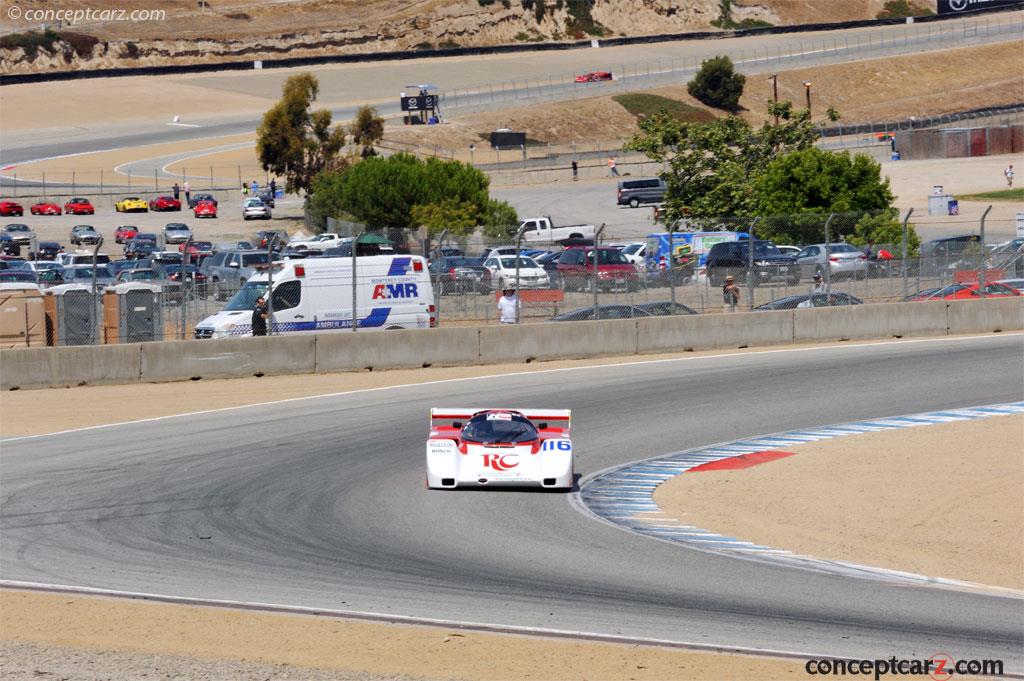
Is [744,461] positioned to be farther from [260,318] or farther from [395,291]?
[260,318]

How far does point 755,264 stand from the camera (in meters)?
31.0

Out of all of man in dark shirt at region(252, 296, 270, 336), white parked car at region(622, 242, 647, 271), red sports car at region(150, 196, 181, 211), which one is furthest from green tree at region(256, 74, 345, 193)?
man in dark shirt at region(252, 296, 270, 336)

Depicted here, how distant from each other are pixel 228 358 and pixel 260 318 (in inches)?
58.2

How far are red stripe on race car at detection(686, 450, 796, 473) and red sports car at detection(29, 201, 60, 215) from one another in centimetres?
6400

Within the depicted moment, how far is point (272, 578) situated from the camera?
39.6 ft

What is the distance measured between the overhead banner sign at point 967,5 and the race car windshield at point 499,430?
136909mm

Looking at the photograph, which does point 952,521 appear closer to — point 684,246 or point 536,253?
point 684,246

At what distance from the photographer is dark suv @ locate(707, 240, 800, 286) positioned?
2978cm

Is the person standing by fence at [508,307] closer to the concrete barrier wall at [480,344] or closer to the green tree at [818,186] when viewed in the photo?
the concrete barrier wall at [480,344]

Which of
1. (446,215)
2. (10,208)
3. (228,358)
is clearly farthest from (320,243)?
(10,208)

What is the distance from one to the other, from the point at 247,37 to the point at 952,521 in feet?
435

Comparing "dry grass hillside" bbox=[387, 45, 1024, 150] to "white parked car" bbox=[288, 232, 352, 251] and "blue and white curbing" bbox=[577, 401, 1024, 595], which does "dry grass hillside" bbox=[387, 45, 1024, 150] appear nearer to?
"white parked car" bbox=[288, 232, 352, 251]

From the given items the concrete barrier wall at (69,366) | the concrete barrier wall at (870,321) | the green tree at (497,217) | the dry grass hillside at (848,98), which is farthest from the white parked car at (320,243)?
the dry grass hillside at (848,98)

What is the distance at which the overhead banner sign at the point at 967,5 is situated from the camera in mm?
140250
